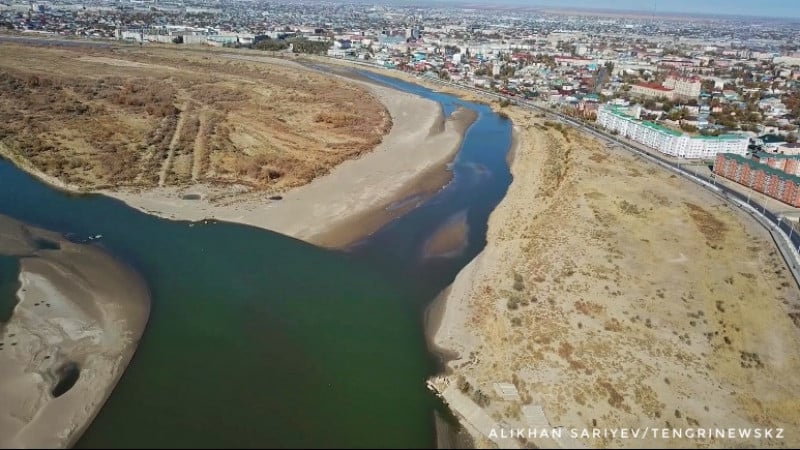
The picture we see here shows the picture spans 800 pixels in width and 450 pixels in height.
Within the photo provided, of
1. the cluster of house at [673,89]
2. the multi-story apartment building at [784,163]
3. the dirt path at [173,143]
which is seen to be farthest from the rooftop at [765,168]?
the dirt path at [173,143]

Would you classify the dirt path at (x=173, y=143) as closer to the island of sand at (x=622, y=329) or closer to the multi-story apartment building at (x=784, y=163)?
the island of sand at (x=622, y=329)

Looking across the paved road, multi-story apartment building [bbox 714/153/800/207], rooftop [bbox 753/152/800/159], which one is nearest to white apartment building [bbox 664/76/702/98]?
the paved road

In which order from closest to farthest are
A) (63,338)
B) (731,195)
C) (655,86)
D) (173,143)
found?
(63,338), (731,195), (173,143), (655,86)

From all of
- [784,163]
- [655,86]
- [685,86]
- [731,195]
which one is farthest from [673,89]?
[731,195]

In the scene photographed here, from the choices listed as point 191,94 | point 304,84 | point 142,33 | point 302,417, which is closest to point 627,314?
point 302,417

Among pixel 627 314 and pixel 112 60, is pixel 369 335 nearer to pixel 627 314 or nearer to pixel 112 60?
pixel 627 314

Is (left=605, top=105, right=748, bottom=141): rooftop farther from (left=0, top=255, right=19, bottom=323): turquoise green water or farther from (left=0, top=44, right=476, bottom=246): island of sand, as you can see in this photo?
(left=0, top=255, right=19, bottom=323): turquoise green water

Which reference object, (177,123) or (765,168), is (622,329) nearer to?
(765,168)
